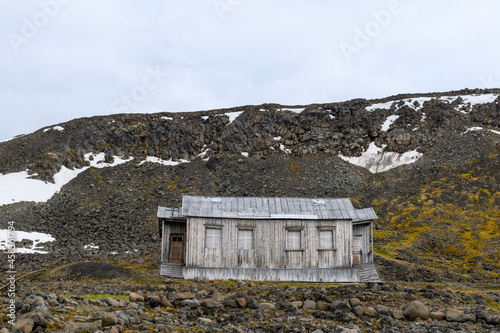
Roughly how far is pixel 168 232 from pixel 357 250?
44.2 ft

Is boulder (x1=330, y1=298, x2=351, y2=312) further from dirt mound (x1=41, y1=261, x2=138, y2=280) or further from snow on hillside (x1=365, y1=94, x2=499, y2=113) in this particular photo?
snow on hillside (x1=365, y1=94, x2=499, y2=113)

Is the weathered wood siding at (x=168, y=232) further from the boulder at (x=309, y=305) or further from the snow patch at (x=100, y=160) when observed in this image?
the snow patch at (x=100, y=160)

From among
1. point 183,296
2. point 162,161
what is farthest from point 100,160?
point 183,296

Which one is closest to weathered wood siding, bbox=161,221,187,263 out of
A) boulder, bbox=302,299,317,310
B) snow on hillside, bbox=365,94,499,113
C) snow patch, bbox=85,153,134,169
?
boulder, bbox=302,299,317,310

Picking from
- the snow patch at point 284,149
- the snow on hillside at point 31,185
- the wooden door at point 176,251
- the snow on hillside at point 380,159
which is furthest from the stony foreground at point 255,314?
the snow patch at point 284,149

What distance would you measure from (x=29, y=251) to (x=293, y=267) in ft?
102

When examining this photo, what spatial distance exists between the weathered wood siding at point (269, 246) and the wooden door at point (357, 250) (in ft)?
13.1

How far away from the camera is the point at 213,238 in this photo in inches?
1126

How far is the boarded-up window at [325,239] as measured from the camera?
2899cm

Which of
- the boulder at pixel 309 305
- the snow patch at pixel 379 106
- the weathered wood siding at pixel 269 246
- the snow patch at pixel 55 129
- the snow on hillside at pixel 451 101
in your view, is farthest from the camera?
the snow patch at pixel 379 106

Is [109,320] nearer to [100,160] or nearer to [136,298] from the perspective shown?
[136,298]

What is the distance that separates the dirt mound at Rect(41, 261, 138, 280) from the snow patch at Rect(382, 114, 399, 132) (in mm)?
64644

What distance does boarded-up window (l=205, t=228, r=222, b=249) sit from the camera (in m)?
28.5

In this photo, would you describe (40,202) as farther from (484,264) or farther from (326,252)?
(484,264)
